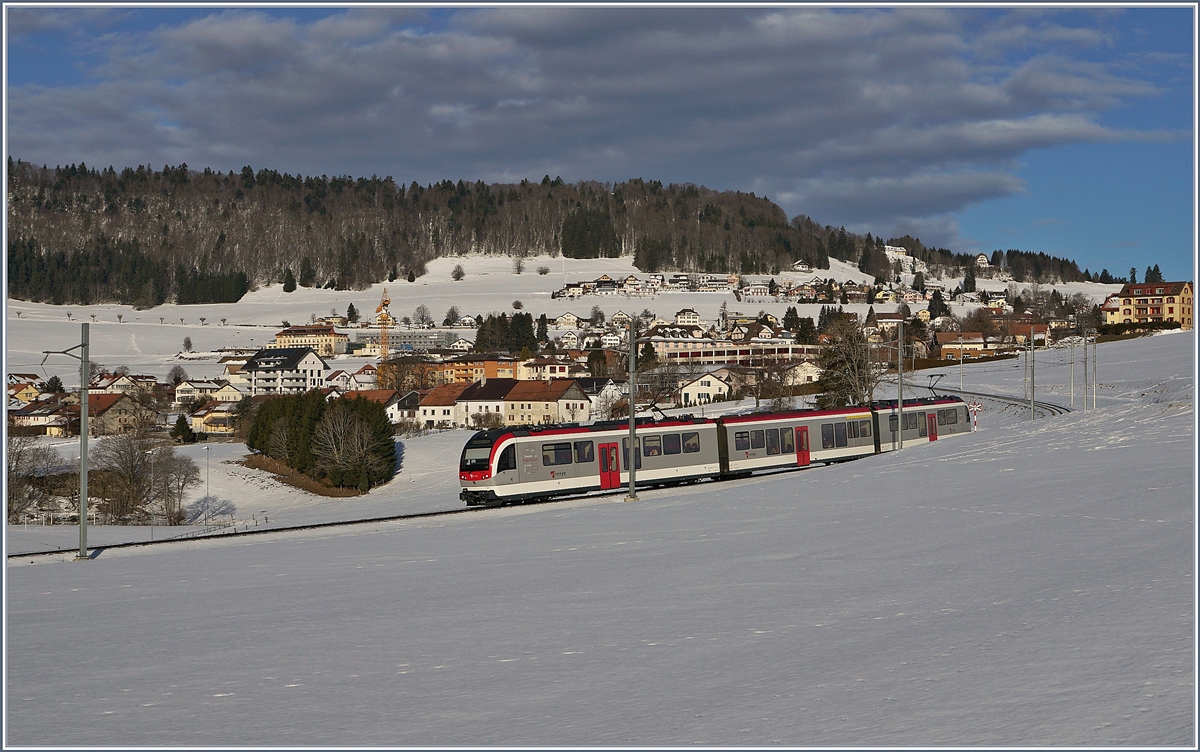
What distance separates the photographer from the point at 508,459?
3559 cm

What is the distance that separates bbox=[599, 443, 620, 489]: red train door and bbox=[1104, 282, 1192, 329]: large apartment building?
138388mm

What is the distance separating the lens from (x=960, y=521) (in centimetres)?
2127

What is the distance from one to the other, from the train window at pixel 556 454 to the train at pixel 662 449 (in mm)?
35

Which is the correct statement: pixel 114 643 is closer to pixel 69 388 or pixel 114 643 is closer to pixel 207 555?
pixel 207 555

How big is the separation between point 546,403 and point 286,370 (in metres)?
80.4

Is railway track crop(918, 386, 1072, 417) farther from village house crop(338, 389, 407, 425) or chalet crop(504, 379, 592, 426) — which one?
village house crop(338, 389, 407, 425)

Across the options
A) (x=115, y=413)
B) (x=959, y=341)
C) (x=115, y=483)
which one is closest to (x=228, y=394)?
(x=115, y=413)

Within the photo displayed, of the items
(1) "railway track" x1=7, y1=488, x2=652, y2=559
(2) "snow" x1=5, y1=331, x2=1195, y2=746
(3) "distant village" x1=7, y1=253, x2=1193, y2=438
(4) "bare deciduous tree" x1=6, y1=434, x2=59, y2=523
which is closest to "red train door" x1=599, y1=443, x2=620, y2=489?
(1) "railway track" x1=7, y1=488, x2=652, y2=559

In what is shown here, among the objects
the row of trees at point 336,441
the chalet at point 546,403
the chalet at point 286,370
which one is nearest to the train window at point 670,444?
the row of trees at point 336,441

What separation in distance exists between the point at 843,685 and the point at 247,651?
23.1 feet

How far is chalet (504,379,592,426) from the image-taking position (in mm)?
120562

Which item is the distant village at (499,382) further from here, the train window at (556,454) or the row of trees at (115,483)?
the train window at (556,454)

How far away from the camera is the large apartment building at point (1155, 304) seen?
160750mm

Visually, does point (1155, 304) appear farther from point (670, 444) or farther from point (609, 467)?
point (609, 467)
